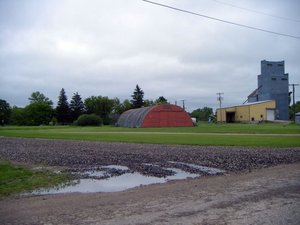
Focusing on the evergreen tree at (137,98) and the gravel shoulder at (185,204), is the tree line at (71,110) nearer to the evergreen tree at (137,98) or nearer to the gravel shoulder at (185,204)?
the evergreen tree at (137,98)

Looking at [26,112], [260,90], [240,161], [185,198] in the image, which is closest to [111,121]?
[26,112]

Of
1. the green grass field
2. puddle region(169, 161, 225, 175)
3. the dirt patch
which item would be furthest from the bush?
the dirt patch

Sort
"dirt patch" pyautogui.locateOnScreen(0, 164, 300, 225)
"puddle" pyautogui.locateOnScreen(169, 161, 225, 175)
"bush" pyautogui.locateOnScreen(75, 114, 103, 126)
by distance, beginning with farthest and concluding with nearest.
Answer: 1. "bush" pyautogui.locateOnScreen(75, 114, 103, 126)
2. "puddle" pyautogui.locateOnScreen(169, 161, 225, 175)
3. "dirt patch" pyautogui.locateOnScreen(0, 164, 300, 225)

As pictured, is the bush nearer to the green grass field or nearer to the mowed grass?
the green grass field

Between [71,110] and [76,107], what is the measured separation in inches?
92.4

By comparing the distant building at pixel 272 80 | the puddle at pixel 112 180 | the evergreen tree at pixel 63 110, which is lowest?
the puddle at pixel 112 180

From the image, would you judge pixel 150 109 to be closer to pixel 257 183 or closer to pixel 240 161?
pixel 240 161

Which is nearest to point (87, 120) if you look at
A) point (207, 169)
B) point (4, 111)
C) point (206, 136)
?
point (4, 111)

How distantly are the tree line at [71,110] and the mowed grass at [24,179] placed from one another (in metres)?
118

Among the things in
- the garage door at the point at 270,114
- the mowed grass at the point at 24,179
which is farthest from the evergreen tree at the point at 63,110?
the mowed grass at the point at 24,179

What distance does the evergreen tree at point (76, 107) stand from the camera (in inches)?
5595

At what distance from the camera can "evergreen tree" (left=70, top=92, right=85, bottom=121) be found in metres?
142

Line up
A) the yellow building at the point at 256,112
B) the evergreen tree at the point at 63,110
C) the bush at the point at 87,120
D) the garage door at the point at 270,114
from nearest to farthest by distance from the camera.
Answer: the yellow building at the point at 256,112, the garage door at the point at 270,114, the bush at the point at 87,120, the evergreen tree at the point at 63,110

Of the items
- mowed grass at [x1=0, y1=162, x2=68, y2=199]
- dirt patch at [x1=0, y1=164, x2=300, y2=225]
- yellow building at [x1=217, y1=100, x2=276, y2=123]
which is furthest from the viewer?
yellow building at [x1=217, y1=100, x2=276, y2=123]
